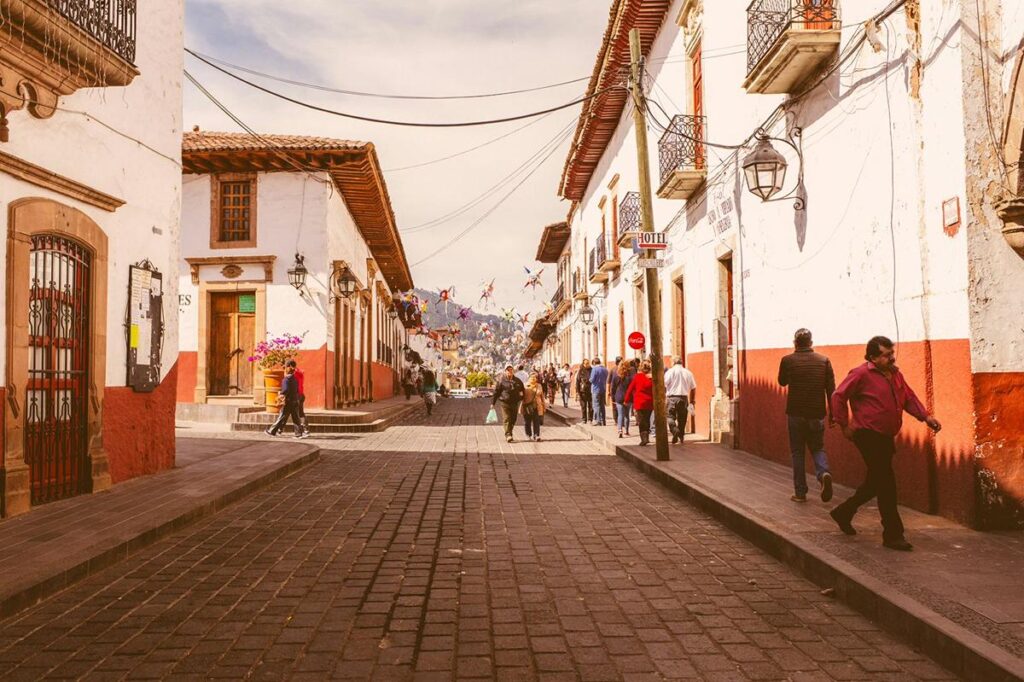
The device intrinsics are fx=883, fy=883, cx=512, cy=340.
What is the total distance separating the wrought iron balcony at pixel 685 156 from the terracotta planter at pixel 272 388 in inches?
357

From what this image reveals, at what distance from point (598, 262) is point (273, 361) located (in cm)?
1120

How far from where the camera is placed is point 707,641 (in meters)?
4.40

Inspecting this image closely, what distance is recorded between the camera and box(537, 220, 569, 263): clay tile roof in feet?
132

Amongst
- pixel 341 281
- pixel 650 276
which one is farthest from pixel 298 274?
pixel 650 276

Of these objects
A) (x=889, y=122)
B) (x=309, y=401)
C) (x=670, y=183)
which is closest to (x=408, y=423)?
(x=309, y=401)

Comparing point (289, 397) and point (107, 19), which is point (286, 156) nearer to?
point (289, 397)

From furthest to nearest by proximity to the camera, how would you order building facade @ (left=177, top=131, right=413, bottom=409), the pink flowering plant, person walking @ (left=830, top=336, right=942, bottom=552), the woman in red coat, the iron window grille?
building facade @ (left=177, top=131, right=413, bottom=409) → the pink flowering plant → the iron window grille → the woman in red coat → person walking @ (left=830, top=336, right=942, bottom=552)

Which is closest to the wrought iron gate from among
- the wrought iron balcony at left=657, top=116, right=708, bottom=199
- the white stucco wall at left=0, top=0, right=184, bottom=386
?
the white stucco wall at left=0, top=0, right=184, bottom=386

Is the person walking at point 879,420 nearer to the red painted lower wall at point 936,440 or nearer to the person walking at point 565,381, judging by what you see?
the red painted lower wall at point 936,440

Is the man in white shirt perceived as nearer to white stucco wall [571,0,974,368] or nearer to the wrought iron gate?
white stucco wall [571,0,974,368]

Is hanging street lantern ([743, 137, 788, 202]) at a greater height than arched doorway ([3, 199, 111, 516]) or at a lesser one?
greater

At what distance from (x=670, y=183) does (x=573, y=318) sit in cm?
2212

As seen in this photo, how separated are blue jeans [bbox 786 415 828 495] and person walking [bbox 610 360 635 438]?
8742mm

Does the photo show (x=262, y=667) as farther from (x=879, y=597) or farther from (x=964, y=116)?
(x=964, y=116)
